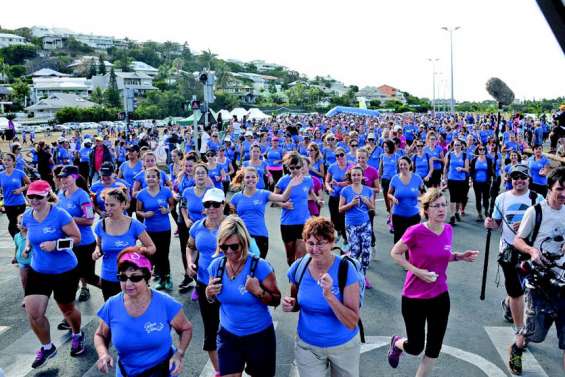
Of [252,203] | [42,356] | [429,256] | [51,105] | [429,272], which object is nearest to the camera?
[429,272]

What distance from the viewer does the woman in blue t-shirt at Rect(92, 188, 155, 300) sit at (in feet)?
15.8

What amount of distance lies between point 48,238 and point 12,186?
461 cm

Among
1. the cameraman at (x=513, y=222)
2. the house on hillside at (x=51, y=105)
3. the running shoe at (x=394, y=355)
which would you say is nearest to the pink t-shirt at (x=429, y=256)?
the running shoe at (x=394, y=355)

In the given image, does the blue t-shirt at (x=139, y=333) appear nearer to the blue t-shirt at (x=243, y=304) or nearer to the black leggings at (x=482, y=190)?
the blue t-shirt at (x=243, y=304)

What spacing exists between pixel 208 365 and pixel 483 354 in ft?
9.12

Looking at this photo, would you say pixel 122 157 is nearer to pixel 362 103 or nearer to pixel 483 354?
pixel 483 354

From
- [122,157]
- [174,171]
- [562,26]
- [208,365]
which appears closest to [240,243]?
[208,365]

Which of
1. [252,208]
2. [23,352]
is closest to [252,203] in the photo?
[252,208]

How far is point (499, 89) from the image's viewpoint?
237 inches

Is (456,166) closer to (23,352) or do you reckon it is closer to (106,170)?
(106,170)

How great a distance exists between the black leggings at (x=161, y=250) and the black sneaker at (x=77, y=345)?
1.79m

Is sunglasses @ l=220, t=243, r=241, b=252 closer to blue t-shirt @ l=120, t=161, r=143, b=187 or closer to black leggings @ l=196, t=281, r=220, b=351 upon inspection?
black leggings @ l=196, t=281, r=220, b=351

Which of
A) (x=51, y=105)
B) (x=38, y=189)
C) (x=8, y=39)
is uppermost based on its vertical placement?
(x=8, y=39)

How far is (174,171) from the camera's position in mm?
10914
